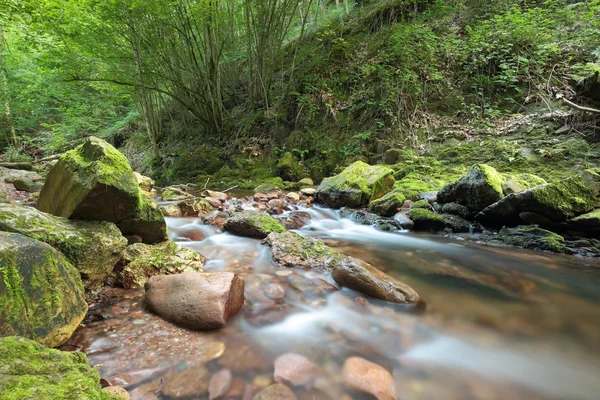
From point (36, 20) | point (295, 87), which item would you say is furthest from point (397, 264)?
point (36, 20)

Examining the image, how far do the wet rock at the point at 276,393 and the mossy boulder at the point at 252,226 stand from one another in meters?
2.68

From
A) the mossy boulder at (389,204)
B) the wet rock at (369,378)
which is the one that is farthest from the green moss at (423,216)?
the wet rock at (369,378)

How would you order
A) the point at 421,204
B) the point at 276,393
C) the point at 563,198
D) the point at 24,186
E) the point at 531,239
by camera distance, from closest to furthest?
the point at 276,393
the point at 563,198
the point at 531,239
the point at 421,204
the point at 24,186

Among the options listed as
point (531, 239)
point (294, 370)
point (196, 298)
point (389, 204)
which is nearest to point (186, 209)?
point (196, 298)

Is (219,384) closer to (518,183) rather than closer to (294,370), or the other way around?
(294,370)

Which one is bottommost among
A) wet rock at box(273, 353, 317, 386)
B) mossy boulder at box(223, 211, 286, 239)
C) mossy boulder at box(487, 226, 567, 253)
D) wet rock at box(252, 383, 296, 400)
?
wet rock at box(273, 353, 317, 386)

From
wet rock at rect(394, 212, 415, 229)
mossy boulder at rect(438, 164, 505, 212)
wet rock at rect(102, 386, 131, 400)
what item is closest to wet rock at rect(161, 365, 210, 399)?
wet rock at rect(102, 386, 131, 400)

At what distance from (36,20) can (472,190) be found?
1105cm

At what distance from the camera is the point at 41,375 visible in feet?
3.60

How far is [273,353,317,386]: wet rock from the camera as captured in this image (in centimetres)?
181

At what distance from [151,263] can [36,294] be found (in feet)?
4.04

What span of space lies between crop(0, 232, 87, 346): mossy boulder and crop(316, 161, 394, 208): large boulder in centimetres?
534

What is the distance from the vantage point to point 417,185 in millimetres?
6848

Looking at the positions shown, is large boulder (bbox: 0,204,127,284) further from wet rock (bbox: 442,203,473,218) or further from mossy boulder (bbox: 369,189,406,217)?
wet rock (bbox: 442,203,473,218)
